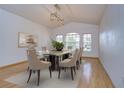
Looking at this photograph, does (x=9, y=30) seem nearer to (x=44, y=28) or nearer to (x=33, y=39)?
(x=33, y=39)

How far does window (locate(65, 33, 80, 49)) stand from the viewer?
8.67 metres

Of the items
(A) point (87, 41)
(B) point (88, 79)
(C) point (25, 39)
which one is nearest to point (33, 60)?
(B) point (88, 79)

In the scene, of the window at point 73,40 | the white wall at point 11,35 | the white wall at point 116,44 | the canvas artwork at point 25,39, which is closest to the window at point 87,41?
the window at point 73,40

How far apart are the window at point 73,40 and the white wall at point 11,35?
3387mm

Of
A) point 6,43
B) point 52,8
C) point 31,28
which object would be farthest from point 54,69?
point 31,28

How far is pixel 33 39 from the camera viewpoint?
264 inches

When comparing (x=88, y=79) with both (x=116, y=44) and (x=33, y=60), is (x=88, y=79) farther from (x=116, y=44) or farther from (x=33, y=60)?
(x=33, y=60)

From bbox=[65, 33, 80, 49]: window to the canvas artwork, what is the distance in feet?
9.28

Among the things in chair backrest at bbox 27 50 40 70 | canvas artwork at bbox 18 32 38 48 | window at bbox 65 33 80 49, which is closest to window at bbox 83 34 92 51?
window at bbox 65 33 80 49

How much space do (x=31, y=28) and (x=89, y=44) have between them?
4.34 meters

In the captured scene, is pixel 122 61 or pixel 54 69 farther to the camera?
pixel 54 69

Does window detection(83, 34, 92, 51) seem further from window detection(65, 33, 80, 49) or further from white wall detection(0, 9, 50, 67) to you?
white wall detection(0, 9, 50, 67)

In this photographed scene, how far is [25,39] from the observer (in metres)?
6.04

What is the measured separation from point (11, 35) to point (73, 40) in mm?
4886
